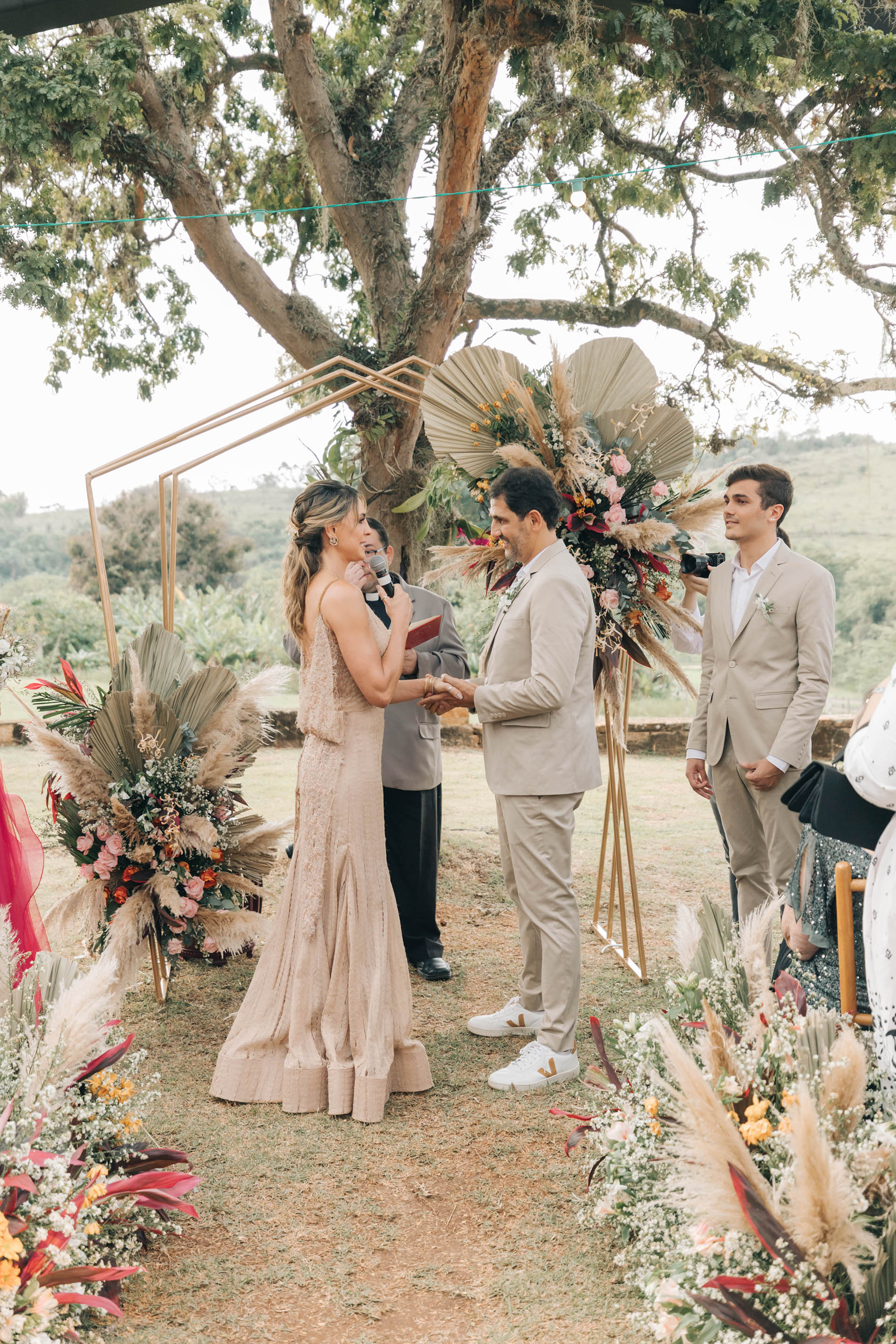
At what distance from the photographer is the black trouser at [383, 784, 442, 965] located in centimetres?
463

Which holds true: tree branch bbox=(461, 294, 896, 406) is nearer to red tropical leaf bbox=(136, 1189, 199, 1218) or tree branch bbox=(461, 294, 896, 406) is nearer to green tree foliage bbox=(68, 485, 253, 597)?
red tropical leaf bbox=(136, 1189, 199, 1218)

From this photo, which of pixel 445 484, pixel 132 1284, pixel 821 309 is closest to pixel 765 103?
pixel 445 484

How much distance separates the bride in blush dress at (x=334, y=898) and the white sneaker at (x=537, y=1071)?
0.24m

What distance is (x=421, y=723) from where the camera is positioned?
4.54 m

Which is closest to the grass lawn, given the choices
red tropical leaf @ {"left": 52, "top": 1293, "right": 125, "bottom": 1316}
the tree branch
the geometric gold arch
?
red tropical leaf @ {"left": 52, "top": 1293, "right": 125, "bottom": 1316}

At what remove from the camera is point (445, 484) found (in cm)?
593

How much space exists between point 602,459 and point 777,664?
963 mm

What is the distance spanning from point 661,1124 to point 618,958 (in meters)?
2.39

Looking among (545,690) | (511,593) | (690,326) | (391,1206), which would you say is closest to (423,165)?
(690,326)

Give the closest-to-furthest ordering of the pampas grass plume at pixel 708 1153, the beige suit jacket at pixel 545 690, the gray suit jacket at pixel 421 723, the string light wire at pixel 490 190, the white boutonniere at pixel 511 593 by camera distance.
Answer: the pampas grass plume at pixel 708 1153 < the beige suit jacket at pixel 545 690 < the white boutonniere at pixel 511 593 < the gray suit jacket at pixel 421 723 < the string light wire at pixel 490 190

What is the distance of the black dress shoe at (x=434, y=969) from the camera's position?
4570mm

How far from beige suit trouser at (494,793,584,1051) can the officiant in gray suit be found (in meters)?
1.09

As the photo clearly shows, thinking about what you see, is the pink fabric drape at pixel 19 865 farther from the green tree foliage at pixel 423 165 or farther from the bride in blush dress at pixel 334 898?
the green tree foliage at pixel 423 165

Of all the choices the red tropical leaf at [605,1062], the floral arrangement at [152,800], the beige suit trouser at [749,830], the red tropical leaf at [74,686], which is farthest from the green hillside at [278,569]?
the red tropical leaf at [605,1062]
